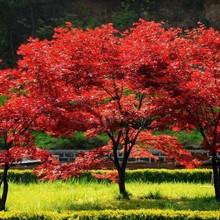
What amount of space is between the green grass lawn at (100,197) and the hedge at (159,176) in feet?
3.66

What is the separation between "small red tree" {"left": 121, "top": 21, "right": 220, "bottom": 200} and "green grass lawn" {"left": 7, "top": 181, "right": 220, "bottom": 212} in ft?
4.10

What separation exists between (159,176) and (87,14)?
2307cm

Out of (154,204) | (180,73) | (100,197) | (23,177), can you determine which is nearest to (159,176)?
(100,197)

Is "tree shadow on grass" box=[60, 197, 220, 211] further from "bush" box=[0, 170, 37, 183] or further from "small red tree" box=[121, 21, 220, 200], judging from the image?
"bush" box=[0, 170, 37, 183]

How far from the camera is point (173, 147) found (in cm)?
1211

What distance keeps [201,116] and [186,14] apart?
2696cm

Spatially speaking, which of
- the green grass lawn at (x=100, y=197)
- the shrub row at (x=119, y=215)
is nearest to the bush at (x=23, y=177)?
the green grass lawn at (x=100, y=197)

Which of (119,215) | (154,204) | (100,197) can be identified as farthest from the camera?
(100,197)

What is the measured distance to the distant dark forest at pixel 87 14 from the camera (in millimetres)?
34812

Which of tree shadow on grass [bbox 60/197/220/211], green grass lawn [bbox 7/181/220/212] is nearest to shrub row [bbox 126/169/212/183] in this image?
green grass lawn [bbox 7/181/220/212]

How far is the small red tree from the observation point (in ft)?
34.2

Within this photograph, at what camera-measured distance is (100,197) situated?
12.2 metres

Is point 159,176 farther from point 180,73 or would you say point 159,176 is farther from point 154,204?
point 180,73

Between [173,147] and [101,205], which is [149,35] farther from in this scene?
[101,205]
